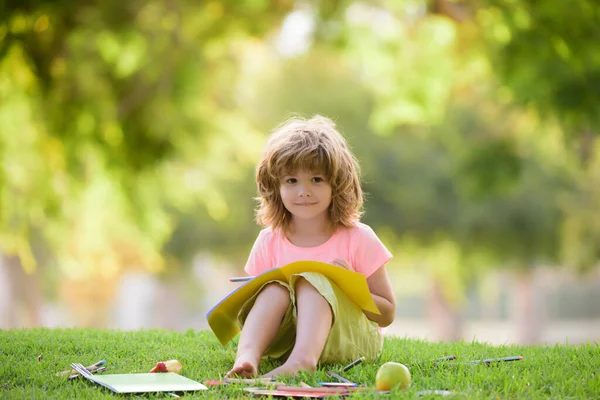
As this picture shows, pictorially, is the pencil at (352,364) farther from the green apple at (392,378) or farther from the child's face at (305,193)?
the child's face at (305,193)

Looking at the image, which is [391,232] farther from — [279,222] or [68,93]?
[279,222]

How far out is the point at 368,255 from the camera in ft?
10.8

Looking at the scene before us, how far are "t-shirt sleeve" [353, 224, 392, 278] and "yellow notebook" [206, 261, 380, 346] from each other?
→ 17cm

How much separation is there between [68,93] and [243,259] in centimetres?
775

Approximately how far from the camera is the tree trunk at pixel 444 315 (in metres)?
15.7

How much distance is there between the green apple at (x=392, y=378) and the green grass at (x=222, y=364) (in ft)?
0.12

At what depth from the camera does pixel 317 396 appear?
8.28ft

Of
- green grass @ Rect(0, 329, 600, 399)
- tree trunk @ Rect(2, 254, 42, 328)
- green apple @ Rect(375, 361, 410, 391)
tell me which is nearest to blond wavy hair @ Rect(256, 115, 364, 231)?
green grass @ Rect(0, 329, 600, 399)

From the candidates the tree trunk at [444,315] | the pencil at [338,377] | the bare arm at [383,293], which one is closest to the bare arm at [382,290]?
the bare arm at [383,293]

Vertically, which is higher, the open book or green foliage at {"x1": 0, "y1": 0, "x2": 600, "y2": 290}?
green foliage at {"x1": 0, "y1": 0, "x2": 600, "y2": 290}

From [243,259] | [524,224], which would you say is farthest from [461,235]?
[243,259]

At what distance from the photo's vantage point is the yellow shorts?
9.94ft

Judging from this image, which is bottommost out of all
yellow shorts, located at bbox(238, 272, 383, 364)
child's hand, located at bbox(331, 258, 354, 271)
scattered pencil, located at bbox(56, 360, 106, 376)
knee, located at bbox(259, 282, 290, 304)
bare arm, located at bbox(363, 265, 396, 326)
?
scattered pencil, located at bbox(56, 360, 106, 376)

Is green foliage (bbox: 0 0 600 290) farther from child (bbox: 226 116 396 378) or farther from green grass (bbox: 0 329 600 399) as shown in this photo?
child (bbox: 226 116 396 378)
